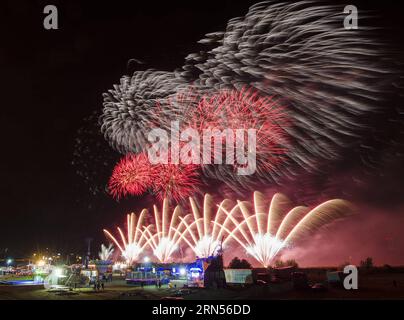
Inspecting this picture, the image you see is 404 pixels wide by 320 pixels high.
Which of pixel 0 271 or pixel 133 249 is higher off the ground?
pixel 133 249

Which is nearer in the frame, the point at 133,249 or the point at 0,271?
the point at 133,249
